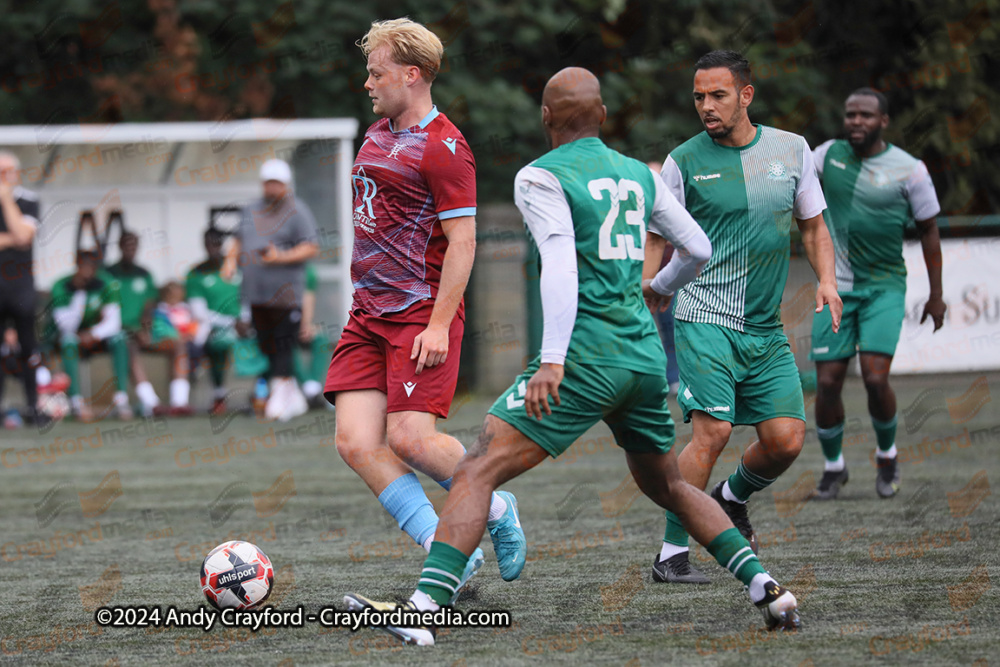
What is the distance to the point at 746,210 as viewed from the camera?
219 inches

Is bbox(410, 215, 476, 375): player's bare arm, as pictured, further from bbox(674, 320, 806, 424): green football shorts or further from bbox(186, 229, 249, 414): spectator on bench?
bbox(186, 229, 249, 414): spectator on bench

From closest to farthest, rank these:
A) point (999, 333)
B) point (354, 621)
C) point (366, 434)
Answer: point (354, 621) < point (366, 434) < point (999, 333)

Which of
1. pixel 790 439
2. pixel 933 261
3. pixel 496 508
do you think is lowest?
pixel 496 508

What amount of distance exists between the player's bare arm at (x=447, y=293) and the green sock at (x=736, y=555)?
44.8 inches

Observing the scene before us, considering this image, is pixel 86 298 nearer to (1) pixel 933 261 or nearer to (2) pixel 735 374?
(1) pixel 933 261

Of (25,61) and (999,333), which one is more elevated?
(25,61)

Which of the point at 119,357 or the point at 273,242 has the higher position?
the point at 273,242

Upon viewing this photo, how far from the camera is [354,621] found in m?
4.59

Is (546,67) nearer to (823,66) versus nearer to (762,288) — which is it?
(823,66)

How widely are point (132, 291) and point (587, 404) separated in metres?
11.3

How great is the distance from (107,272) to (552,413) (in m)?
11.4

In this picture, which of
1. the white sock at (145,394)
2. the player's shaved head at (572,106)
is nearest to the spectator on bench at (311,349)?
the white sock at (145,394)

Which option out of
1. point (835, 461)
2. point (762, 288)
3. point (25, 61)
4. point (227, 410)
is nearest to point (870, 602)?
point (762, 288)

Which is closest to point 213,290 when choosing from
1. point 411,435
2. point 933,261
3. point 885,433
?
point 885,433
